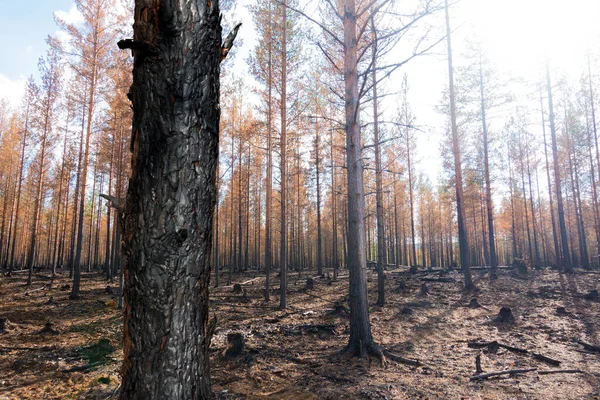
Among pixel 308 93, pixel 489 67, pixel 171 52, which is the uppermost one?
pixel 489 67

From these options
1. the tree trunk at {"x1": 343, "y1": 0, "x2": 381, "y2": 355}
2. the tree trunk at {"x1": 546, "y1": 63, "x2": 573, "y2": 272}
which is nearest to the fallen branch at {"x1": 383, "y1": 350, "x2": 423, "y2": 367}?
the tree trunk at {"x1": 343, "y1": 0, "x2": 381, "y2": 355}

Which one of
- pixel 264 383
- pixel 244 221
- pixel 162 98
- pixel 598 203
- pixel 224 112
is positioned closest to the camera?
pixel 162 98

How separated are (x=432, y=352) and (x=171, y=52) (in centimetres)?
648

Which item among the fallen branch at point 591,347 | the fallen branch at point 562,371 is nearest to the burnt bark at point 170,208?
the fallen branch at point 562,371

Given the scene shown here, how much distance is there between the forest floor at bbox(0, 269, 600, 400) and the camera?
426 cm

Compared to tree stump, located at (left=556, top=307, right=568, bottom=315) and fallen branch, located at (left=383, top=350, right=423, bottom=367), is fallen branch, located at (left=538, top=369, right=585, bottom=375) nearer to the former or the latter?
fallen branch, located at (left=383, top=350, right=423, bottom=367)

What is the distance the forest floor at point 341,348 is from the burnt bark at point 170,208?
2.88 m

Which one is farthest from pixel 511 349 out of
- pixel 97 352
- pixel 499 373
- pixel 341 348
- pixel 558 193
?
pixel 558 193

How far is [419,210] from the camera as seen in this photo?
30953 mm

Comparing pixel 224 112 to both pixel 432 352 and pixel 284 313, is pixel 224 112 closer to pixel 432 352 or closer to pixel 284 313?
pixel 284 313

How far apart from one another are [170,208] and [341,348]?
17.6ft

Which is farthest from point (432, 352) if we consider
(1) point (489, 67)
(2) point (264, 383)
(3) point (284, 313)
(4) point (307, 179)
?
A: (1) point (489, 67)

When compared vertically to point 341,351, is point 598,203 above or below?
above

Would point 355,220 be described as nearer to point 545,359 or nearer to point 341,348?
point 341,348
